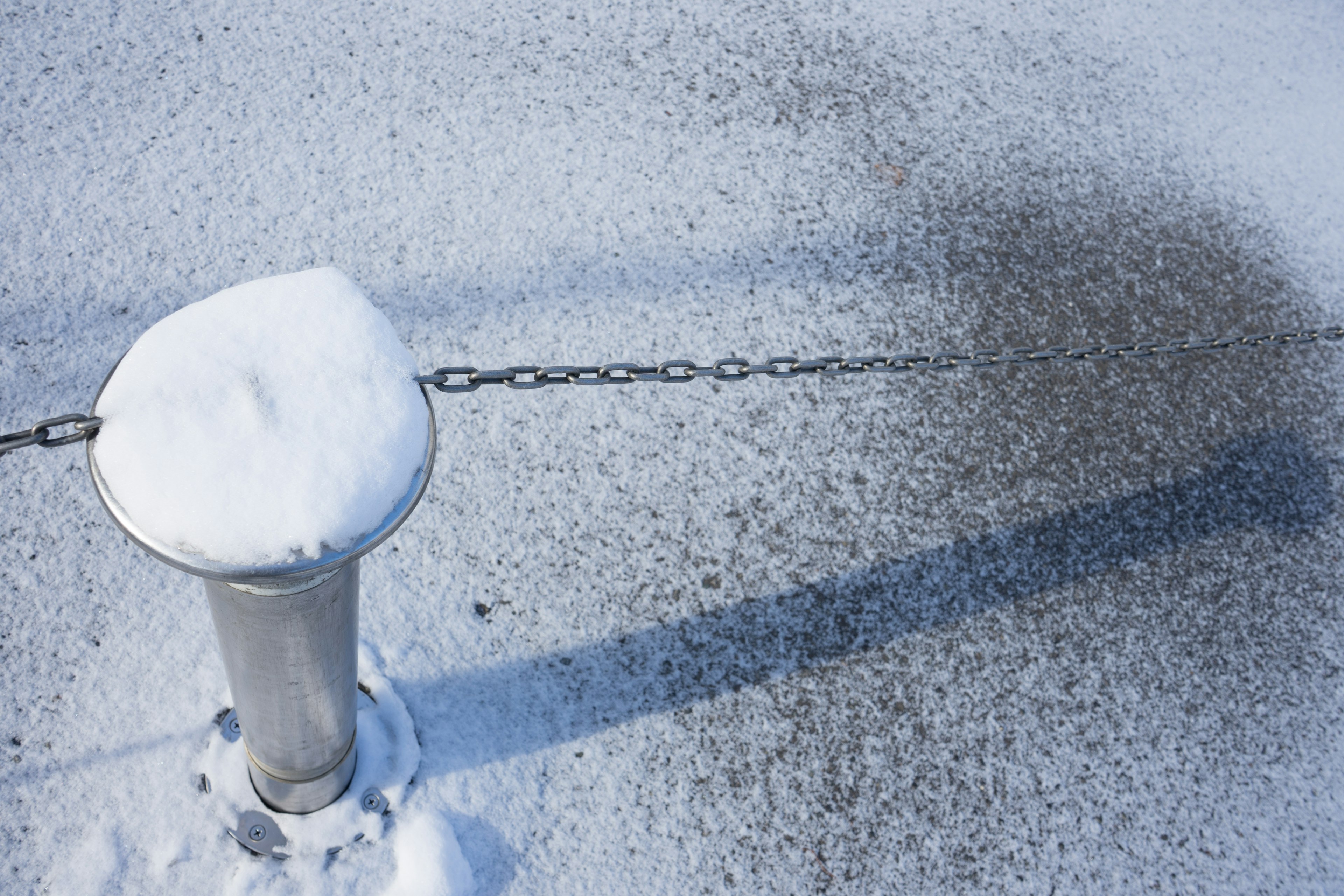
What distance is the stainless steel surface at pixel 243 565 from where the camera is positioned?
3.41 ft

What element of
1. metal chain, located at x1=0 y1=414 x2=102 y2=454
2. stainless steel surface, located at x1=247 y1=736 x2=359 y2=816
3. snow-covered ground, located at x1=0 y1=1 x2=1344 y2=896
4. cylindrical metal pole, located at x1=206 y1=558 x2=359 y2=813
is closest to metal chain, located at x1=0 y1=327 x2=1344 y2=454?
metal chain, located at x1=0 y1=414 x2=102 y2=454

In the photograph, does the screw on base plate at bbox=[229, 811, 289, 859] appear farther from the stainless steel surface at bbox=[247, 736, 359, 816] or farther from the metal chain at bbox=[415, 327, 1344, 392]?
the metal chain at bbox=[415, 327, 1344, 392]

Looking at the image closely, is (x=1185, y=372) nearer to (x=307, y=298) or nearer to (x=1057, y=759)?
(x=1057, y=759)

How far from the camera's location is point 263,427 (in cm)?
111

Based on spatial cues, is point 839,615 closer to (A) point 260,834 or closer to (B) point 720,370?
(B) point 720,370

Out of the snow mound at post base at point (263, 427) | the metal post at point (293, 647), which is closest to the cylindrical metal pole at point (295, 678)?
the metal post at point (293, 647)

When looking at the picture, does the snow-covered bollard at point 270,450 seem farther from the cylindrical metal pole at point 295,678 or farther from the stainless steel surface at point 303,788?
the stainless steel surface at point 303,788

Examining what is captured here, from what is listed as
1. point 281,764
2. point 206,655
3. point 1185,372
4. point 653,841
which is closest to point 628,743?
point 653,841

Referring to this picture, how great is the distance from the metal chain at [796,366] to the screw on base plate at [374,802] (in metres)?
0.93

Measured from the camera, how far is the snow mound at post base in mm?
1055

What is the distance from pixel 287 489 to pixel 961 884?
1.81m

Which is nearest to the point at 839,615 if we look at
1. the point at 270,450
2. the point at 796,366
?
the point at 796,366

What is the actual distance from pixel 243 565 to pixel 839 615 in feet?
5.49

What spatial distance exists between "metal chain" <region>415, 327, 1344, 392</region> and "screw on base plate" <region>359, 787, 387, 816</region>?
93cm
